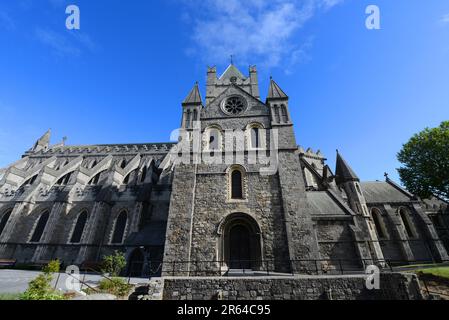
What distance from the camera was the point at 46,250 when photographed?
766 inches

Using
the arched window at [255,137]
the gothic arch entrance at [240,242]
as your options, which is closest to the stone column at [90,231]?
the gothic arch entrance at [240,242]

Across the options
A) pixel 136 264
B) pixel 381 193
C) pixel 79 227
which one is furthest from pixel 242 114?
pixel 381 193

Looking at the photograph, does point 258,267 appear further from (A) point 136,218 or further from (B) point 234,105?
(A) point 136,218

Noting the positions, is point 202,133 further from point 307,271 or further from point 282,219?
point 307,271

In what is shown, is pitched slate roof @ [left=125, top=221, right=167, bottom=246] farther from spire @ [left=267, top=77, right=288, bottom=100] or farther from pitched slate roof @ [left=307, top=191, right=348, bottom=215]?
spire @ [left=267, top=77, right=288, bottom=100]

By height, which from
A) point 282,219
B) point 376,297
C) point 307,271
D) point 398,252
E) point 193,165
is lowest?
point 376,297

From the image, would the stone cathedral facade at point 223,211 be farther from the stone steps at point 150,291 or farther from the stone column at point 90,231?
the stone steps at point 150,291

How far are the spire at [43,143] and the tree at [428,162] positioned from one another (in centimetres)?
5205

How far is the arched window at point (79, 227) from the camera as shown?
67.4ft

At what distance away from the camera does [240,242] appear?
42.4ft

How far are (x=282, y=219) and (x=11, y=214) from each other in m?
27.1
